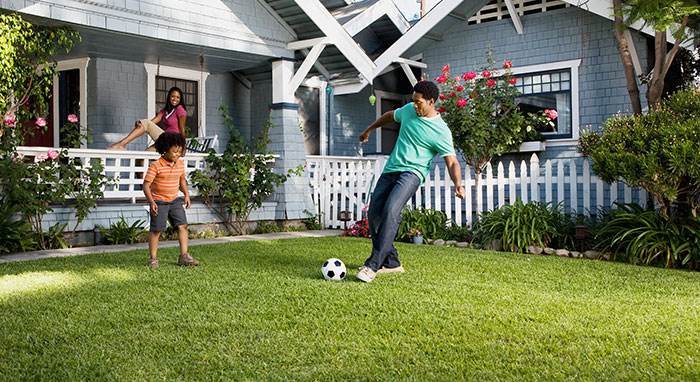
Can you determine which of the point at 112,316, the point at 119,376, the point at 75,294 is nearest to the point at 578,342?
the point at 119,376

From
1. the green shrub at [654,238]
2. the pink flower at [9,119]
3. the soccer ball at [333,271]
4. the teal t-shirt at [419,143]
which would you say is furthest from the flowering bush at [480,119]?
the pink flower at [9,119]

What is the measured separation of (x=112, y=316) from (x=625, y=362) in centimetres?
308

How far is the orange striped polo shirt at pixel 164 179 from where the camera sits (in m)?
6.35

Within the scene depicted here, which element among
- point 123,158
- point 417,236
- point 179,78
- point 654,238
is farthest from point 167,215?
point 179,78

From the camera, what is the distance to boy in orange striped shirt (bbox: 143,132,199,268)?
6.26 meters

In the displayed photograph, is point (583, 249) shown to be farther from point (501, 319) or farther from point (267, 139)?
point (267, 139)

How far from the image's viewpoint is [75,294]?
495 centimetres

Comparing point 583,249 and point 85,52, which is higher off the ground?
point 85,52

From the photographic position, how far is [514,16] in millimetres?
11891

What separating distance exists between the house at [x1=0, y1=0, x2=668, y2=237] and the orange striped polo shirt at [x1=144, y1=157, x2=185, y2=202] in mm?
2571

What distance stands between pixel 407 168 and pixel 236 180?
15.2 feet

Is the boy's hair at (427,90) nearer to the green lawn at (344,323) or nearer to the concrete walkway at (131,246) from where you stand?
the green lawn at (344,323)

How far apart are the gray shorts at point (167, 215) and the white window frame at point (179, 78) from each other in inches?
200

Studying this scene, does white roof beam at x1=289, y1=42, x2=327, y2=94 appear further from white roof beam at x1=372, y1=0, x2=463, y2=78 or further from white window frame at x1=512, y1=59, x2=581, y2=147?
white window frame at x1=512, y1=59, x2=581, y2=147
